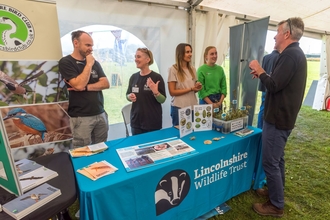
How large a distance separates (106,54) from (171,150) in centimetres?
155

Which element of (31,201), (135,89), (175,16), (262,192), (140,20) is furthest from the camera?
(175,16)

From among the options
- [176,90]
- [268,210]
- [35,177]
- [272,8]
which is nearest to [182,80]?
[176,90]

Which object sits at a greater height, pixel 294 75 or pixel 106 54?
pixel 106 54

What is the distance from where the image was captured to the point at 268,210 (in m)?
1.60

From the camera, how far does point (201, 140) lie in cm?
158

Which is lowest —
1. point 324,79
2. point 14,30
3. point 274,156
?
point 274,156

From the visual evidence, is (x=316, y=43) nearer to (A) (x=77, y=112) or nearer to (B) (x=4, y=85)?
(A) (x=77, y=112)

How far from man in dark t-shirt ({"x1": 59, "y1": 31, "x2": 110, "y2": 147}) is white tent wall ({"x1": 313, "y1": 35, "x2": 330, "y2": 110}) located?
17.5 ft

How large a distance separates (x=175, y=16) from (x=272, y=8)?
1.52 m

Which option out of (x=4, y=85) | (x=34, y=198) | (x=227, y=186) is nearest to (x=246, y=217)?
(x=227, y=186)

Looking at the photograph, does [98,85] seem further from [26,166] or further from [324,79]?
[324,79]

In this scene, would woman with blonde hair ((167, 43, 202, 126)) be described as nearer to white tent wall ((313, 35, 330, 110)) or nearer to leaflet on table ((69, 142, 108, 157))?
leaflet on table ((69, 142, 108, 157))

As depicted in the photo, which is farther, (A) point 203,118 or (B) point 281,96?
(A) point 203,118

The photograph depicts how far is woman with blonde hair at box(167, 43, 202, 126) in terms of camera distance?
6.73 ft
